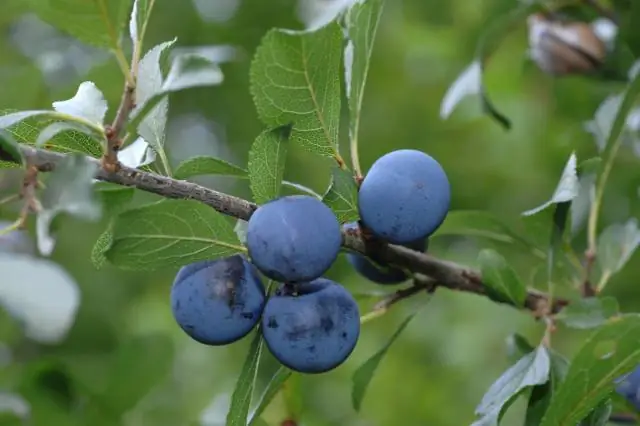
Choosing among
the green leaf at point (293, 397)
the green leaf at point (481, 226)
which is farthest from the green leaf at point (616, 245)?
the green leaf at point (293, 397)

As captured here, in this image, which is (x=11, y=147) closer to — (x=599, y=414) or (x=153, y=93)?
(x=153, y=93)

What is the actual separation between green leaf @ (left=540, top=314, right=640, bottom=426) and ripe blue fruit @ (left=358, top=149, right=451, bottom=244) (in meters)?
0.21

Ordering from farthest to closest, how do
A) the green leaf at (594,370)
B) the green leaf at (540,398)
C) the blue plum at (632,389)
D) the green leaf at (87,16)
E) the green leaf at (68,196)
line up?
the blue plum at (632,389)
the green leaf at (540,398)
the green leaf at (594,370)
the green leaf at (87,16)
the green leaf at (68,196)

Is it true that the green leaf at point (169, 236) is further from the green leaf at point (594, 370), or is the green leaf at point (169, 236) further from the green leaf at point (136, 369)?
the green leaf at point (136, 369)

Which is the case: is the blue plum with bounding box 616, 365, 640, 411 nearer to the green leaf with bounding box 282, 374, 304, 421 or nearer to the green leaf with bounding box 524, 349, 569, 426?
the green leaf with bounding box 524, 349, 569, 426

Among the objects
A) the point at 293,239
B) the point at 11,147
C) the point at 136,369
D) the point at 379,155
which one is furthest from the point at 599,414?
the point at 379,155

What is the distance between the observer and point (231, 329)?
0.90 metres

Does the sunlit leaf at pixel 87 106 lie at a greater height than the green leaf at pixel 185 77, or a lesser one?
lesser

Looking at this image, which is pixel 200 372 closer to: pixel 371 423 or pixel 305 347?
pixel 371 423

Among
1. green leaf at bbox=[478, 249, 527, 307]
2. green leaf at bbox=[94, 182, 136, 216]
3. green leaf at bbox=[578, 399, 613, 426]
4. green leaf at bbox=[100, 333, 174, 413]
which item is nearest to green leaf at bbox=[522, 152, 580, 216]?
green leaf at bbox=[478, 249, 527, 307]

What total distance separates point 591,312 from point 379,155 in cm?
139

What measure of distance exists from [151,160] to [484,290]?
45cm

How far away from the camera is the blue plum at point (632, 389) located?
117 centimetres

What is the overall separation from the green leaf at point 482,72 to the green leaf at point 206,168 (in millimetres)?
605
